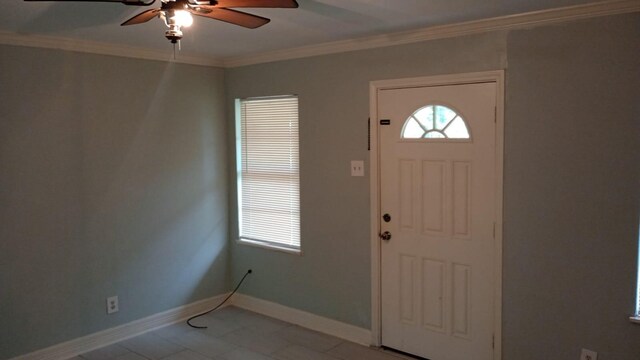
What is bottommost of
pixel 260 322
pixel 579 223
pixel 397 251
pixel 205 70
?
pixel 260 322

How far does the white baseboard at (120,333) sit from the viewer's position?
365cm

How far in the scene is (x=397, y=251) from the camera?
12.2ft

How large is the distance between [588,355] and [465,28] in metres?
2.06

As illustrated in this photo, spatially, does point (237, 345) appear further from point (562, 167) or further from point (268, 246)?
point (562, 167)

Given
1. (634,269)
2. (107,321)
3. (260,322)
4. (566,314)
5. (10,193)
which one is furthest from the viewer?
(260,322)

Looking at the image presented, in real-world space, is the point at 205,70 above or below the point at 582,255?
above

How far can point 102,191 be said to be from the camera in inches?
153

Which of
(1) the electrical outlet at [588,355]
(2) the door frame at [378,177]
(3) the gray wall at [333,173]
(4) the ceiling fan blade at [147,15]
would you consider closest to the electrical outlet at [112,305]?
(3) the gray wall at [333,173]

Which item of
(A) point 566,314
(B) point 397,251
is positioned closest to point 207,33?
(B) point 397,251

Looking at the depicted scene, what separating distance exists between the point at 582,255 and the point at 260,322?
8.53ft

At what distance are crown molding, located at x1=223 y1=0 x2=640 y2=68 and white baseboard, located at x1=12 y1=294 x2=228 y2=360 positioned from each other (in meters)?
2.23

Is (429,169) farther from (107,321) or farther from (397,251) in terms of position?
(107,321)

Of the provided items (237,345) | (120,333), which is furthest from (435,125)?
(120,333)

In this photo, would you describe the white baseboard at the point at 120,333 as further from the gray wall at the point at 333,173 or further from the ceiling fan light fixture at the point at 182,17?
the ceiling fan light fixture at the point at 182,17
